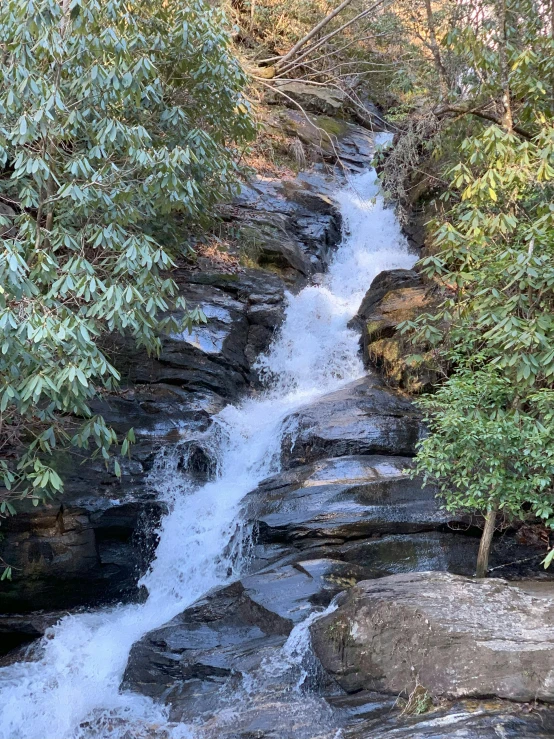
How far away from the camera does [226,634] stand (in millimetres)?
7191

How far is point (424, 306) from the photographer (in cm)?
1173

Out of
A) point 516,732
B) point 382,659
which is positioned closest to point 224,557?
point 382,659

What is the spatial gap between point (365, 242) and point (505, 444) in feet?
38.9

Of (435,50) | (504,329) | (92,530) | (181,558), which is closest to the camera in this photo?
(504,329)

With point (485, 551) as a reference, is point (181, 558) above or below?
below

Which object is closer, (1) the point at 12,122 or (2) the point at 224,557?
(1) the point at 12,122

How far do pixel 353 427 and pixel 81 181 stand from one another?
5.05 metres

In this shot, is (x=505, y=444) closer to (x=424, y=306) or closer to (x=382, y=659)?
(x=382, y=659)

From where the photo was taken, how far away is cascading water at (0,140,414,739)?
6.79m

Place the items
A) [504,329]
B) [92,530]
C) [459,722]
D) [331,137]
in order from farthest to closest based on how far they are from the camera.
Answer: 1. [331,137]
2. [92,530]
3. [504,329]
4. [459,722]

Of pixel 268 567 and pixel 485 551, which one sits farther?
pixel 268 567

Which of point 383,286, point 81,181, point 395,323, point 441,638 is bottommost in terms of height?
point 441,638

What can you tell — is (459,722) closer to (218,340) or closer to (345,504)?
(345,504)

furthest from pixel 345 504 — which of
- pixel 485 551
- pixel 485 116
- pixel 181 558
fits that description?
pixel 485 116
